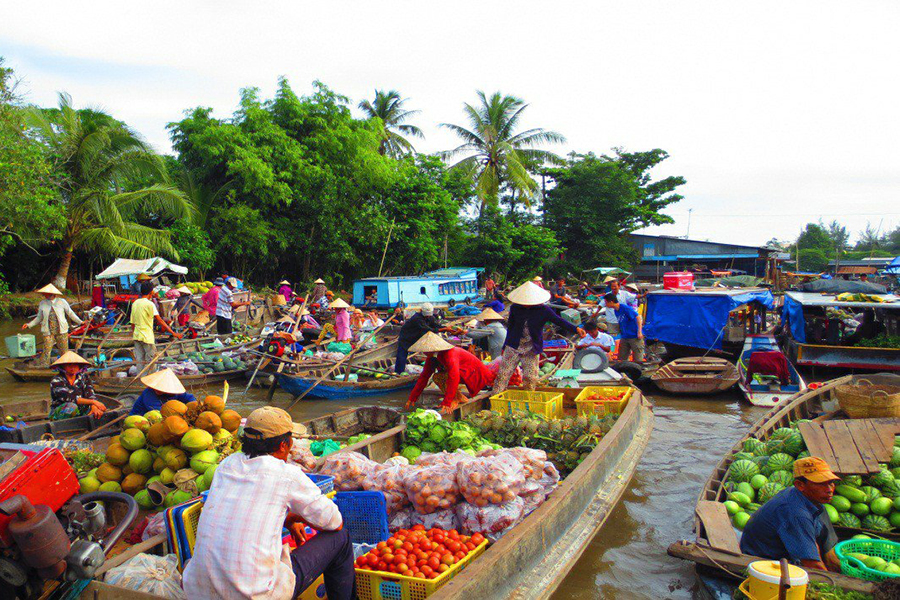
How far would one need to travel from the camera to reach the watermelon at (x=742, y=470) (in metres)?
4.99

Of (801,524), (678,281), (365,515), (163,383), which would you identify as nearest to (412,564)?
(365,515)

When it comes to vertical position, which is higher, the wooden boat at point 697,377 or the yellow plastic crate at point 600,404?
the yellow plastic crate at point 600,404

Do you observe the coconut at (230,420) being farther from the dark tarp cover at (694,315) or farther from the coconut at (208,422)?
the dark tarp cover at (694,315)

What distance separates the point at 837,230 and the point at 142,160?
85.7 metres

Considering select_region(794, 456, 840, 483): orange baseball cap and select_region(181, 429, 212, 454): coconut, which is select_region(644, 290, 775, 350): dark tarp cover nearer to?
select_region(794, 456, 840, 483): orange baseball cap

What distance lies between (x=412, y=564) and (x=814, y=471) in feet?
7.94

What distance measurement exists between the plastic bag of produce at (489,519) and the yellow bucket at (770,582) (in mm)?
1348

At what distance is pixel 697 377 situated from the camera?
33.7 ft

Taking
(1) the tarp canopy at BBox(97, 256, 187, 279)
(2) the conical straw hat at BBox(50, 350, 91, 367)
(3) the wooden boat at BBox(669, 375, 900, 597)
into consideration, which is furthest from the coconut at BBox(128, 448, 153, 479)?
(1) the tarp canopy at BBox(97, 256, 187, 279)

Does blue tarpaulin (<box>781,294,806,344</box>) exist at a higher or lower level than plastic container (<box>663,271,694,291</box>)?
lower

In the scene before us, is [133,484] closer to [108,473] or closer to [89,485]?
[108,473]

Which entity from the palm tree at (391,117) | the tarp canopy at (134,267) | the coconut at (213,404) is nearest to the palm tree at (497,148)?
the palm tree at (391,117)

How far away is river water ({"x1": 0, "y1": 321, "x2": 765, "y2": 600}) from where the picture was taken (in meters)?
4.64

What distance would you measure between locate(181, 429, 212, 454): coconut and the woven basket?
5.82m
